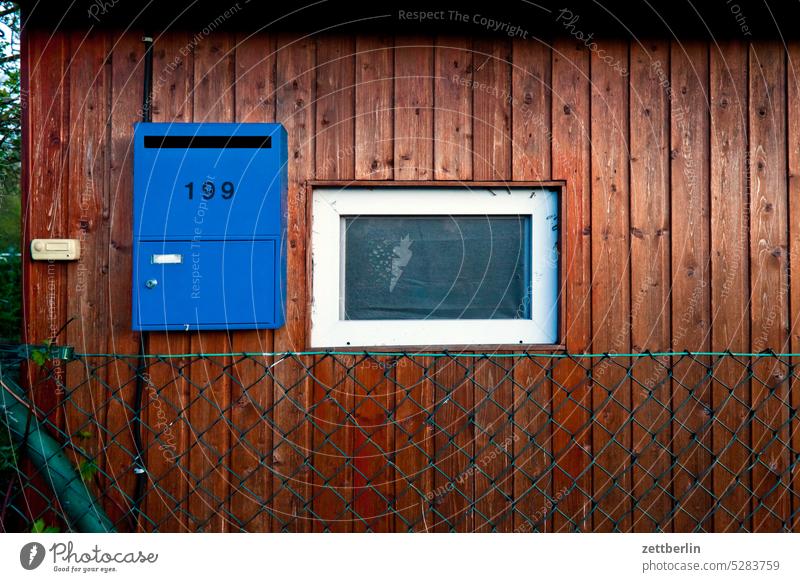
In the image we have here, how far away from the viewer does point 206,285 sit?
2217 mm

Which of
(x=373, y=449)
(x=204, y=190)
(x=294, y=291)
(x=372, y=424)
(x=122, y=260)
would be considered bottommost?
(x=373, y=449)

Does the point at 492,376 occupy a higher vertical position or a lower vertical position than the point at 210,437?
higher

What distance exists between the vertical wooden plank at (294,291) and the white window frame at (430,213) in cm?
7

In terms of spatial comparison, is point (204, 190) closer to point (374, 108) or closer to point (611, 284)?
point (374, 108)

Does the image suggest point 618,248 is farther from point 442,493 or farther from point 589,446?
point 442,493

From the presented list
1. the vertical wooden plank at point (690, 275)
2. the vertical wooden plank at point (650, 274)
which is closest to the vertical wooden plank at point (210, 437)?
the vertical wooden plank at point (650, 274)

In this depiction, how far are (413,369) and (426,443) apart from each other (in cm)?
31

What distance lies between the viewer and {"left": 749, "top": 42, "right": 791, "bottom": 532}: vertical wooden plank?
2.43 metres

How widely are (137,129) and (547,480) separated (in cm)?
215

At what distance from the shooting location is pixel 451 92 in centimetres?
244

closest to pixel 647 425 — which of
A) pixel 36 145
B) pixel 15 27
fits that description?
pixel 36 145

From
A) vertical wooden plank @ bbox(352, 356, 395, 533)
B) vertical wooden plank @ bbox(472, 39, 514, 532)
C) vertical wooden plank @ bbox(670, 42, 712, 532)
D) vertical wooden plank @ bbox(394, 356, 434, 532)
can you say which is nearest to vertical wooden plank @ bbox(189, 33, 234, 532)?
vertical wooden plank @ bbox(352, 356, 395, 533)

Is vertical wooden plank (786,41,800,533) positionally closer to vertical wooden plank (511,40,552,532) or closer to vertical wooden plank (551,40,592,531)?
vertical wooden plank (551,40,592,531)

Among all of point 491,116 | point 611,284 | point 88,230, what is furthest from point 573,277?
point 88,230
